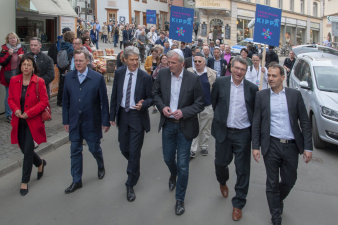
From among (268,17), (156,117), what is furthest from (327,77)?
(156,117)

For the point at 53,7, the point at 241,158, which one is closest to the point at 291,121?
the point at 241,158

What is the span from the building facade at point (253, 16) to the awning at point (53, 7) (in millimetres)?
29281

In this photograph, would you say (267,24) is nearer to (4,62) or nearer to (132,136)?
(132,136)

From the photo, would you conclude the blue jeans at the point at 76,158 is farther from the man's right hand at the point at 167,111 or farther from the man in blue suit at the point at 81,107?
the man's right hand at the point at 167,111

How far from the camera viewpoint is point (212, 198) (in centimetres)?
471

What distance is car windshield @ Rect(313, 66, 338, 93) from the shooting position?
7405 mm

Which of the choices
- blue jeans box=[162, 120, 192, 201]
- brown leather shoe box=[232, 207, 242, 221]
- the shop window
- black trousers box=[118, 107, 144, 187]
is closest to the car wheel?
brown leather shoe box=[232, 207, 242, 221]

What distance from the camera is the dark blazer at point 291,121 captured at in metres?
3.85

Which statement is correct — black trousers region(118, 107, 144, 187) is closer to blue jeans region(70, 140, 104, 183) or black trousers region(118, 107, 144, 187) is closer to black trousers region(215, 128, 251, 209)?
blue jeans region(70, 140, 104, 183)

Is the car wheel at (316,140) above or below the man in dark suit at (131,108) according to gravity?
below

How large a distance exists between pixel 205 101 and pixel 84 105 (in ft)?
7.46

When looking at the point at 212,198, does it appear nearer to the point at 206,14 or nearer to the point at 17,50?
the point at 17,50

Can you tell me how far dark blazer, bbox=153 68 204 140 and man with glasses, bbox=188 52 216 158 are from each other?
1723 millimetres

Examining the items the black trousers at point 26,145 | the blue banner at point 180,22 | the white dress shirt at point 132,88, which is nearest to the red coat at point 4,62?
the black trousers at point 26,145
